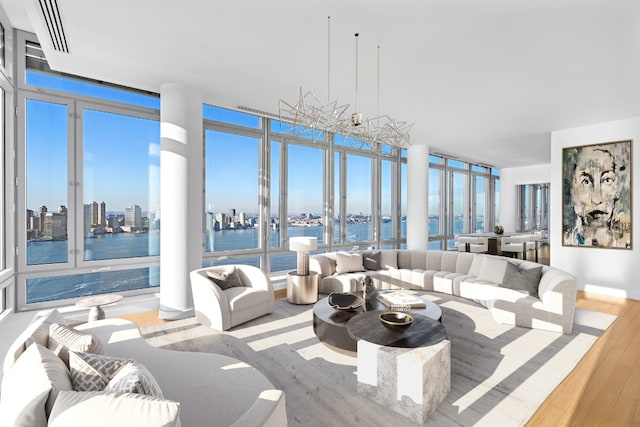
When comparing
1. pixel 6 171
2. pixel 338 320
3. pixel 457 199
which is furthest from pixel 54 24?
pixel 457 199

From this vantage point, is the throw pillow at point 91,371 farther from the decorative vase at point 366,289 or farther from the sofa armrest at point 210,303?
the decorative vase at point 366,289

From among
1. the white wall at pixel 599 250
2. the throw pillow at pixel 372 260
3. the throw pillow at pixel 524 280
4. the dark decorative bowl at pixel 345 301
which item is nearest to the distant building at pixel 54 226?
the dark decorative bowl at pixel 345 301

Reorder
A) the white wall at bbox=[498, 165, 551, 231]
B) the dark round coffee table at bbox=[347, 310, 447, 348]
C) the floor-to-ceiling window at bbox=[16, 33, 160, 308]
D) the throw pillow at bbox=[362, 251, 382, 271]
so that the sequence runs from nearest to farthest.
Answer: the dark round coffee table at bbox=[347, 310, 447, 348], the floor-to-ceiling window at bbox=[16, 33, 160, 308], the throw pillow at bbox=[362, 251, 382, 271], the white wall at bbox=[498, 165, 551, 231]

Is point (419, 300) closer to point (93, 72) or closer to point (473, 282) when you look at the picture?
point (473, 282)

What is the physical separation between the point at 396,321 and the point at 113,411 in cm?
247

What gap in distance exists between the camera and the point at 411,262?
6438 mm

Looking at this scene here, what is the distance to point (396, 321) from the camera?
3084 mm

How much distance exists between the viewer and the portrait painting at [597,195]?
19.3 feet

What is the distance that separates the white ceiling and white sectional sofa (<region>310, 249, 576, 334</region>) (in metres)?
2.77

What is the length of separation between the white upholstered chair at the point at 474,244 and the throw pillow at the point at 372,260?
405 centimetres

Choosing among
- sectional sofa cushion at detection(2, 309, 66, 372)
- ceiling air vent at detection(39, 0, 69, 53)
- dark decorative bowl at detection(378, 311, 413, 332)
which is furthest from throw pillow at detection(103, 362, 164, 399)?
ceiling air vent at detection(39, 0, 69, 53)

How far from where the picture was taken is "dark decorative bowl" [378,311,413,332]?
9.82ft

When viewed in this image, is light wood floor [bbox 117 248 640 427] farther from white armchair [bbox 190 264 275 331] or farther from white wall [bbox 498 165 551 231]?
white wall [bbox 498 165 551 231]

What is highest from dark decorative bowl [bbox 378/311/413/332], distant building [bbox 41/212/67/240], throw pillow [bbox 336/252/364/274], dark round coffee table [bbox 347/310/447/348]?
distant building [bbox 41/212/67/240]
